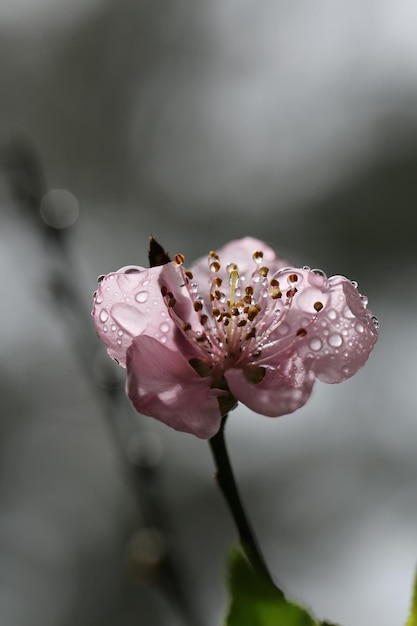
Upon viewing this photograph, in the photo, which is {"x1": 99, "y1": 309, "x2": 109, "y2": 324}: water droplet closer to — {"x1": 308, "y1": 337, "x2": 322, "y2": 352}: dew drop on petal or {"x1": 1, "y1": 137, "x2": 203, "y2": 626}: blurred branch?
{"x1": 308, "y1": 337, "x2": 322, "y2": 352}: dew drop on petal

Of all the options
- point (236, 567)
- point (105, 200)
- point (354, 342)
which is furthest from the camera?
point (105, 200)

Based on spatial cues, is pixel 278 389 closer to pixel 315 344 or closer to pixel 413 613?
pixel 315 344

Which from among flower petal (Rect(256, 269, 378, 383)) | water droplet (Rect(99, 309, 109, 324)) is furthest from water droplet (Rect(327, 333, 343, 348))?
water droplet (Rect(99, 309, 109, 324))

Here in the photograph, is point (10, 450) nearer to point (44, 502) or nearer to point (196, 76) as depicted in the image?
point (44, 502)

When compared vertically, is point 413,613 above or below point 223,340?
below

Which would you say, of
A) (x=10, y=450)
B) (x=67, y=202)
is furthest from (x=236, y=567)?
(x=10, y=450)

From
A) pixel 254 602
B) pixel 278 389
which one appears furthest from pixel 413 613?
pixel 278 389

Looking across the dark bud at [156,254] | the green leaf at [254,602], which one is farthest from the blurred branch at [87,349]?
the green leaf at [254,602]
